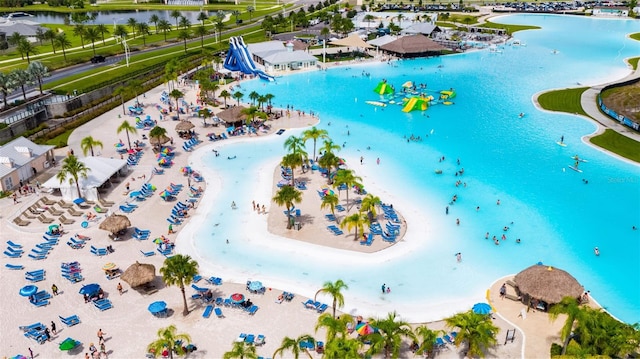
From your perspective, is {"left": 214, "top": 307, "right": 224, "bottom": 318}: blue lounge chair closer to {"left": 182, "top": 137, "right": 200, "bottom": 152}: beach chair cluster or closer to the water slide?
Result: {"left": 182, "top": 137, "right": 200, "bottom": 152}: beach chair cluster

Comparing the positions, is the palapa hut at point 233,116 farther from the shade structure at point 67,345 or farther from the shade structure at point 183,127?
the shade structure at point 67,345

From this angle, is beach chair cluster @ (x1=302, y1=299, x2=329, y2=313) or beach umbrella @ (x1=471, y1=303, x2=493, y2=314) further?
beach chair cluster @ (x1=302, y1=299, x2=329, y2=313)

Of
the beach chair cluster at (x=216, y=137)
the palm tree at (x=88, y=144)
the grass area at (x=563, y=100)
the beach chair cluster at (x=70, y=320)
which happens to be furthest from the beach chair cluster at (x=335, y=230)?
the grass area at (x=563, y=100)

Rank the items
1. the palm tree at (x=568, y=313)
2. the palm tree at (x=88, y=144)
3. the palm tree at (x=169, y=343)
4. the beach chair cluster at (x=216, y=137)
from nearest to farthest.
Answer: the palm tree at (x=568, y=313) < the palm tree at (x=169, y=343) < the palm tree at (x=88, y=144) < the beach chair cluster at (x=216, y=137)

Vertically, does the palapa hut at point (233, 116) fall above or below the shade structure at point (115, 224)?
above

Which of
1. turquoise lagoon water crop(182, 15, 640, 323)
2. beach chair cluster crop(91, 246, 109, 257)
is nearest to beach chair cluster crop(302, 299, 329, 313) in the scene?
turquoise lagoon water crop(182, 15, 640, 323)

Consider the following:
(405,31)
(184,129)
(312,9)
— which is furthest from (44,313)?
(312,9)

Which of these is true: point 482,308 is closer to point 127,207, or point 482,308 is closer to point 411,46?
point 127,207
